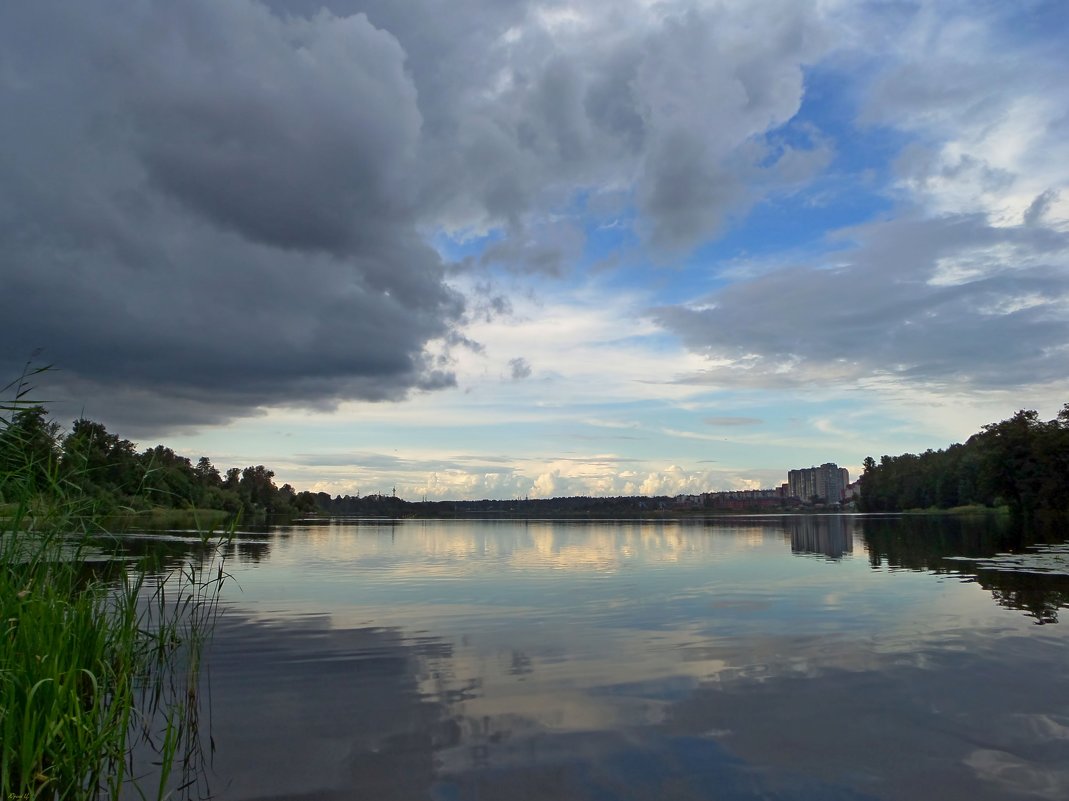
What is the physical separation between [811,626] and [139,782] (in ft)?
→ 58.8

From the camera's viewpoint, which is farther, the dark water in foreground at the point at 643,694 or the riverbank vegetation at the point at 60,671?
the dark water in foreground at the point at 643,694

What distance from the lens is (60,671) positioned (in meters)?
9.16

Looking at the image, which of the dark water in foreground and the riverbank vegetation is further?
the dark water in foreground

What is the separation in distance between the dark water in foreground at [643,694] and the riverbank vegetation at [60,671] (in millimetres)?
1021

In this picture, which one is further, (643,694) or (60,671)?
(643,694)

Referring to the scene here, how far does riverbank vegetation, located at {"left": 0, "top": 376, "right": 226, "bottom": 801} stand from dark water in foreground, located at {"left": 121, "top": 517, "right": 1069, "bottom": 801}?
40.2 inches

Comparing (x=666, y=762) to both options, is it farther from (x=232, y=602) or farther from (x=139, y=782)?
(x=232, y=602)

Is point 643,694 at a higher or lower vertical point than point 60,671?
lower

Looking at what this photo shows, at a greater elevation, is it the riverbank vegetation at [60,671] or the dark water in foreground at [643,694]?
the riverbank vegetation at [60,671]

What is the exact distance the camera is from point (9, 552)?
10.4 metres

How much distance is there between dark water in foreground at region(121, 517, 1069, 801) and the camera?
9.66m

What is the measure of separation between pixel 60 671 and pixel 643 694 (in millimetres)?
9631

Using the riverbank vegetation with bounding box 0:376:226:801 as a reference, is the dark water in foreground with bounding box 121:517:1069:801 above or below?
below

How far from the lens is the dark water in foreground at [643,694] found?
966 cm
